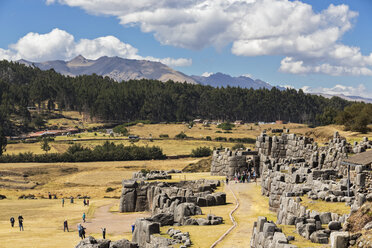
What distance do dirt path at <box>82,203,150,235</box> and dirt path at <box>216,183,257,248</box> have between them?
36.6ft

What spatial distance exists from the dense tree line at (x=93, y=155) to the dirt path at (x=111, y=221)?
198 feet

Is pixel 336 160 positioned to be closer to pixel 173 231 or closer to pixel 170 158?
pixel 173 231

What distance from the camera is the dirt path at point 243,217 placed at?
30.3 meters

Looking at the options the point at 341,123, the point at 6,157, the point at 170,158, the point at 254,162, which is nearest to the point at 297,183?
the point at 254,162

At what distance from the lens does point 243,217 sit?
4094 centimetres

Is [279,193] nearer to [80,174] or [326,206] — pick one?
[326,206]

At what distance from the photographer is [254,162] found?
7044 cm

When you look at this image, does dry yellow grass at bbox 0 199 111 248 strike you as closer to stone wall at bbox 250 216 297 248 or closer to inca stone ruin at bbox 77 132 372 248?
inca stone ruin at bbox 77 132 372 248

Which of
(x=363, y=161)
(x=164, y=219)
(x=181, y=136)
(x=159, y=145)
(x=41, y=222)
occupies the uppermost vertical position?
(x=363, y=161)

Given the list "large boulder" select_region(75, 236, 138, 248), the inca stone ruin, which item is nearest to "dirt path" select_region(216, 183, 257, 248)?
the inca stone ruin

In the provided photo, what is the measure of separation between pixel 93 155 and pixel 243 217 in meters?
87.4

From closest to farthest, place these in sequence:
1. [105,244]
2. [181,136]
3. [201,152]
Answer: [105,244] → [201,152] → [181,136]

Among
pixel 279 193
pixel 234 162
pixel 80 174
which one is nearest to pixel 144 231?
pixel 279 193

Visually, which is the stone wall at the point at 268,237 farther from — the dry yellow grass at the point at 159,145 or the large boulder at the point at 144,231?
the dry yellow grass at the point at 159,145
